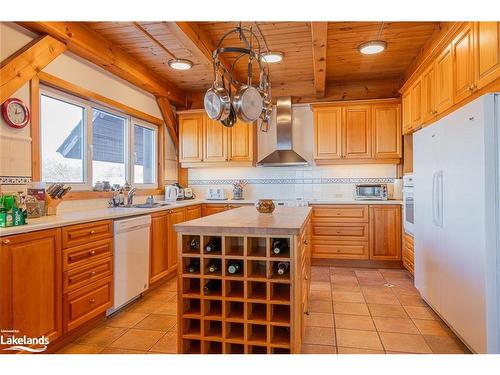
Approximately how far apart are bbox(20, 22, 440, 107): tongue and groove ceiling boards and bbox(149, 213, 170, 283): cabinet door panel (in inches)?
69.6

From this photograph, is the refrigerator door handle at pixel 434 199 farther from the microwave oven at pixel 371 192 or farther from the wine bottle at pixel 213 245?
the microwave oven at pixel 371 192

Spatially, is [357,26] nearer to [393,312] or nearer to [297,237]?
[297,237]

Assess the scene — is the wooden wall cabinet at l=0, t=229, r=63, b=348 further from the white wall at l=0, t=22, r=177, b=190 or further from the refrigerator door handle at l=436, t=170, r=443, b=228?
the refrigerator door handle at l=436, t=170, r=443, b=228

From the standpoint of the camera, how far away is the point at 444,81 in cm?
278

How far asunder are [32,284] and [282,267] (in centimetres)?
150

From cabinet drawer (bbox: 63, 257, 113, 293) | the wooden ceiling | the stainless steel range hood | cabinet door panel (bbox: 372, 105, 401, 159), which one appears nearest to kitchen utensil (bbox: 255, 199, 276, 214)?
cabinet drawer (bbox: 63, 257, 113, 293)

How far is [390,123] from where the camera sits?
423 centimetres

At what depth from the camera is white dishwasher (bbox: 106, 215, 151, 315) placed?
8.73ft

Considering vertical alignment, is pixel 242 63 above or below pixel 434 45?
above

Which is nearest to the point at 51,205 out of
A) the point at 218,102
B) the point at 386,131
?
the point at 218,102

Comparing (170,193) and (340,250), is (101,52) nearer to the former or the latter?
(170,193)

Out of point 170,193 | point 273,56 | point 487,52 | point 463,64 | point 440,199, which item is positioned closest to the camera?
point 487,52

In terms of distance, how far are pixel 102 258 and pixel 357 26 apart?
9.94ft
